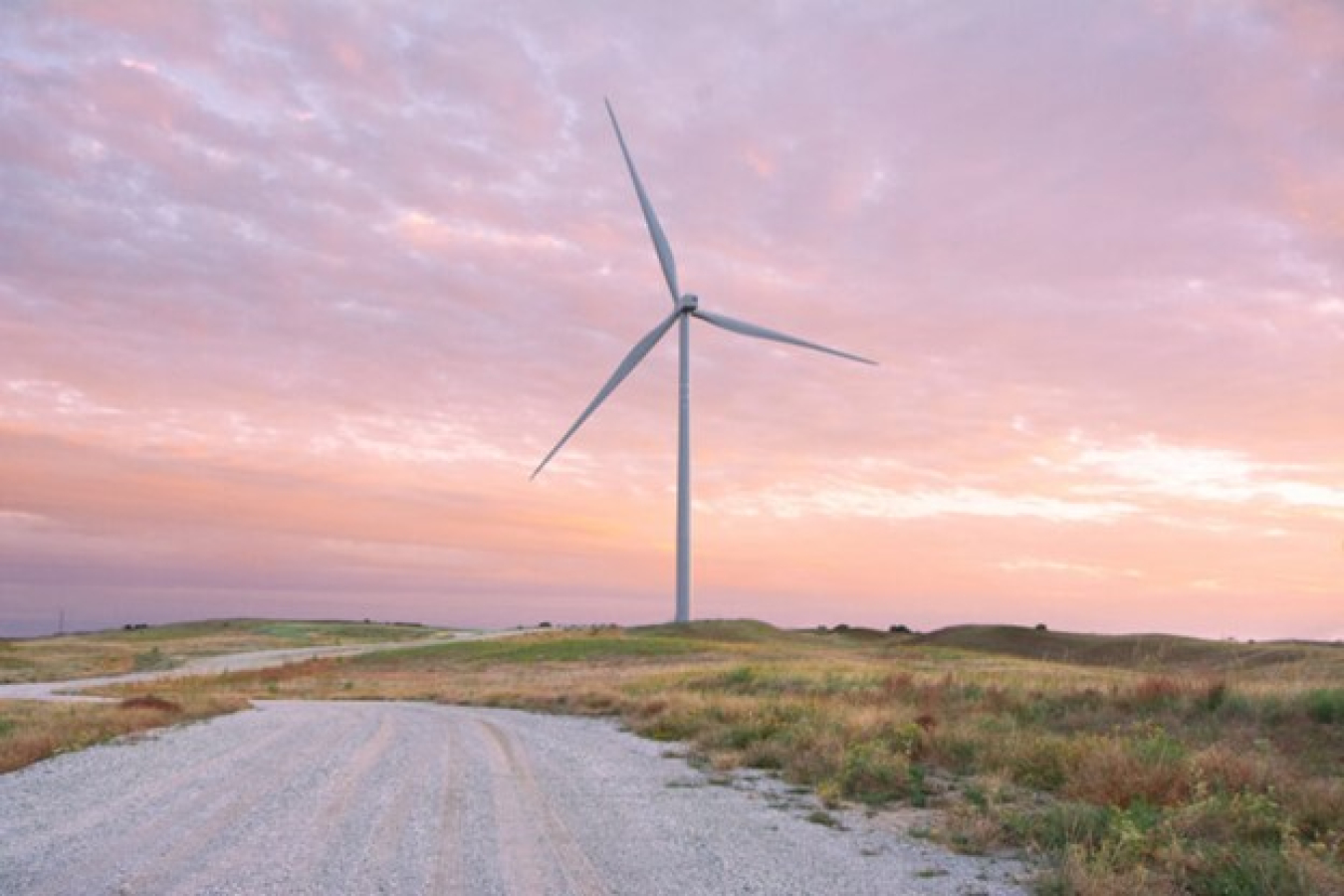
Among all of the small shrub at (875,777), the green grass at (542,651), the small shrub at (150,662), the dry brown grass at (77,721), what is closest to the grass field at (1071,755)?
the small shrub at (875,777)

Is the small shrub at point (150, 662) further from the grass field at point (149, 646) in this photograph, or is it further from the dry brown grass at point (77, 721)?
the dry brown grass at point (77, 721)

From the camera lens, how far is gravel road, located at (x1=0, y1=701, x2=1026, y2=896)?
30.5ft

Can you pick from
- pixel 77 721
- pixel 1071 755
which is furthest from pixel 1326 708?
pixel 77 721

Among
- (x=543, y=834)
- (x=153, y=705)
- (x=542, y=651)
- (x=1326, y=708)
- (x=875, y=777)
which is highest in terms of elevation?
(x=1326, y=708)

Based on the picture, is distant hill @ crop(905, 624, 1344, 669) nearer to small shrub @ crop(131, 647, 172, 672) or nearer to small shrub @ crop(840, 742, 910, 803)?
small shrub @ crop(840, 742, 910, 803)

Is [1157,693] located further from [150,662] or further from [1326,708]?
[150,662]

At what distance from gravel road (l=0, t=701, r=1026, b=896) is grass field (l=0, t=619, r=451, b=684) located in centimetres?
5471

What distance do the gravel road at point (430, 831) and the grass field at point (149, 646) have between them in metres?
54.7

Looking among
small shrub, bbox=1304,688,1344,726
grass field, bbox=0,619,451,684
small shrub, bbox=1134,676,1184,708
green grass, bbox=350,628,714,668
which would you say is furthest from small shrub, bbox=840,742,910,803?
grass field, bbox=0,619,451,684

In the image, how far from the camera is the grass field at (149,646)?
70.9 m

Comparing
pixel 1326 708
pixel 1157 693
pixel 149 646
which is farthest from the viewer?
pixel 149 646

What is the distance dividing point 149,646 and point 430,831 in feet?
339

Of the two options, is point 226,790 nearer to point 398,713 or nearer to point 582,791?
point 582,791

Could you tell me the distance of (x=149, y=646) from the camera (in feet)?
333
